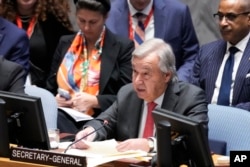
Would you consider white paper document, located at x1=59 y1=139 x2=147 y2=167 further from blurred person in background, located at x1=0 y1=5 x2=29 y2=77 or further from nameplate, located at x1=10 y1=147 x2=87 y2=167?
blurred person in background, located at x1=0 y1=5 x2=29 y2=77

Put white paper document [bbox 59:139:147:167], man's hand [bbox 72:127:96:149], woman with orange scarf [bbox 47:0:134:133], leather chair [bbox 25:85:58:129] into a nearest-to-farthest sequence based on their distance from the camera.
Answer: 1. white paper document [bbox 59:139:147:167]
2. man's hand [bbox 72:127:96:149]
3. leather chair [bbox 25:85:58:129]
4. woman with orange scarf [bbox 47:0:134:133]

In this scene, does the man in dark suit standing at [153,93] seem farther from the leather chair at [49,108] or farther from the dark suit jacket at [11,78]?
the dark suit jacket at [11,78]

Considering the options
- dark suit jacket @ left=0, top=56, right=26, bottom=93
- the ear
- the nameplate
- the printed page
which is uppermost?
the ear

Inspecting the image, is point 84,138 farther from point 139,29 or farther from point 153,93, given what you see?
point 139,29

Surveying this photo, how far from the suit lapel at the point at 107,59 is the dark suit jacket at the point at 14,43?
538 millimetres

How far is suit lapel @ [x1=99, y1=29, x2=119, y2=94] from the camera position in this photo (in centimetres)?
510

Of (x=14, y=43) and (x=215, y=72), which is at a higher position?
(x=14, y=43)

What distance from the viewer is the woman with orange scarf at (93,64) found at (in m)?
5.03

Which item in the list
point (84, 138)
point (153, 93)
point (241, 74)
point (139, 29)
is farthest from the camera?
point (139, 29)

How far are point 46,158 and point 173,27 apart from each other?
2481mm

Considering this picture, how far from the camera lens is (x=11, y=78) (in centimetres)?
426

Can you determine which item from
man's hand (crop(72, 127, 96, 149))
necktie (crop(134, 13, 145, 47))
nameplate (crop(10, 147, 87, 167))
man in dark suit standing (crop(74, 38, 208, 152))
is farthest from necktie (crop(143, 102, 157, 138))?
necktie (crop(134, 13, 145, 47))

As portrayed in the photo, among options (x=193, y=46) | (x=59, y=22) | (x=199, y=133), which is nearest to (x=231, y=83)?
(x=193, y=46)

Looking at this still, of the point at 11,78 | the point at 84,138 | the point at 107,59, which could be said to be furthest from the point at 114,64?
the point at 84,138
